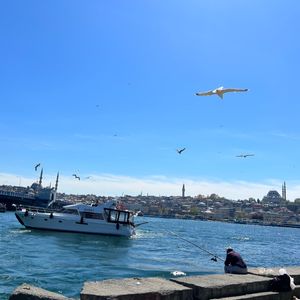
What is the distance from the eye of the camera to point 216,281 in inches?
221

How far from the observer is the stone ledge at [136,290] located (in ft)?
14.6

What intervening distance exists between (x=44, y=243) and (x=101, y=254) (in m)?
5.51

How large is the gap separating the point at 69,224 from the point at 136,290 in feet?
120

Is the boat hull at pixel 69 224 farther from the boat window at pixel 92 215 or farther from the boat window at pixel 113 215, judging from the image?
the boat window at pixel 113 215

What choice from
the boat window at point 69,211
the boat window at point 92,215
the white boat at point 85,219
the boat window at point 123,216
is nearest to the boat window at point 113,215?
the white boat at point 85,219

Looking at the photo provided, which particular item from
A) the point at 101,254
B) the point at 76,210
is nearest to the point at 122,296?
the point at 101,254

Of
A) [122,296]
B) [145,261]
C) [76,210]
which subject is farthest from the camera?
[76,210]

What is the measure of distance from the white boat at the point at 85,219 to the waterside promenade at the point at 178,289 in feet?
114

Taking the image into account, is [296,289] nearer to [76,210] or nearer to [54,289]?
[54,289]

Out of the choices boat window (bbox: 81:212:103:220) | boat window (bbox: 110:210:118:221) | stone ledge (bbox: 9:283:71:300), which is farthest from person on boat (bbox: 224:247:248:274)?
boat window (bbox: 110:210:118:221)

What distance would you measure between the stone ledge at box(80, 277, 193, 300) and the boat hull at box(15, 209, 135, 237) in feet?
117

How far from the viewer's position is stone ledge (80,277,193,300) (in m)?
4.45

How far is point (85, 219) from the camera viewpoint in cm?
4075

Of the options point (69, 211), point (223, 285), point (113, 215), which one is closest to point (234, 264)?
point (223, 285)
